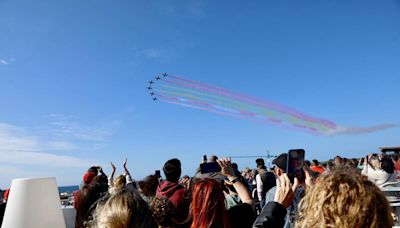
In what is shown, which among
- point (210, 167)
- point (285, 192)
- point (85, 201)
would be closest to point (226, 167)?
point (210, 167)

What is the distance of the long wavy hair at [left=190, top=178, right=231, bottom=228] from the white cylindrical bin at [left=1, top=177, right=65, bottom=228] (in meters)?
1.35

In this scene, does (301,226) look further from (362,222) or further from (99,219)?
(99,219)

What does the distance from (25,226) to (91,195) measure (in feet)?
5.24

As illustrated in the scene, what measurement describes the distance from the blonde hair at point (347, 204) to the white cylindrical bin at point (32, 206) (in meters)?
2.36

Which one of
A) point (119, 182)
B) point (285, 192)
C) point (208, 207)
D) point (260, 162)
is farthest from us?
point (260, 162)

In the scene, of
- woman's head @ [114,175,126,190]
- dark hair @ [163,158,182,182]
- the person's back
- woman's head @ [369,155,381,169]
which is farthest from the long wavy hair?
woman's head @ [369,155,381,169]

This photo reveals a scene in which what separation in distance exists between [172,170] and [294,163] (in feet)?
7.78

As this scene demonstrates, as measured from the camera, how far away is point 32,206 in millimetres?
2881

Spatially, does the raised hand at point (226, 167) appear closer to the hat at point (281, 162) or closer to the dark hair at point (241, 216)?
the dark hair at point (241, 216)

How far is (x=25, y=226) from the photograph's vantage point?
2.83 metres

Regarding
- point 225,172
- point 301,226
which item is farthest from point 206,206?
point 301,226

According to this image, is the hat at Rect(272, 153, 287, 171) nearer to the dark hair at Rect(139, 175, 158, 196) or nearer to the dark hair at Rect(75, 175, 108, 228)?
the dark hair at Rect(75, 175, 108, 228)

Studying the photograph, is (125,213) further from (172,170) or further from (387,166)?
(387,166)

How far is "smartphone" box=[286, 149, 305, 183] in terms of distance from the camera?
2.28 meters
